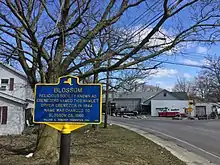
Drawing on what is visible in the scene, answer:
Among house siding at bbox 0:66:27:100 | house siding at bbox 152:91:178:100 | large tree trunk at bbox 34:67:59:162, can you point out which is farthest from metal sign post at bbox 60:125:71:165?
house siding at bbox 152:91:178:100

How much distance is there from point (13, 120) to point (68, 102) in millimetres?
19870

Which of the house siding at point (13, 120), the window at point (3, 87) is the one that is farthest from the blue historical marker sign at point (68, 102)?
the window at point (3, 87)

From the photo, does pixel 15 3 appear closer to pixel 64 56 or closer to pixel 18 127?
pixel 64 56

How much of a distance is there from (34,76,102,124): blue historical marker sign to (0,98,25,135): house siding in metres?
19.3

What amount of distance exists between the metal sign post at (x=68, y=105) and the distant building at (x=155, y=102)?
6456 centimetres

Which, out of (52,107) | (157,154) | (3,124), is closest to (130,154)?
(157,154)

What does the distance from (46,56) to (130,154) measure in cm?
432

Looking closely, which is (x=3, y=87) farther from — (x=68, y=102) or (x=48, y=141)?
(x=68, y=102)

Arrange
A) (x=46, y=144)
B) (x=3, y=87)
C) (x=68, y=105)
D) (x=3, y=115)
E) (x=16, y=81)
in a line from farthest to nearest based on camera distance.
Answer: (x=16, y=81) → (x=3, y=87) → (x=3, y=115) → (x=46, y=144) → (x=68, y=105)

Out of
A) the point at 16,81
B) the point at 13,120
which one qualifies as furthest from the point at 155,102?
the point at 13,120

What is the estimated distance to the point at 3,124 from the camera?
77.6 ft

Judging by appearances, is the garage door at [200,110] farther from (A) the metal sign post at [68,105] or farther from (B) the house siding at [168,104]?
(A) the metal sign post at [68,105]

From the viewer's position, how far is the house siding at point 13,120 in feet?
77.7

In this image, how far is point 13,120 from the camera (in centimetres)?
2412
